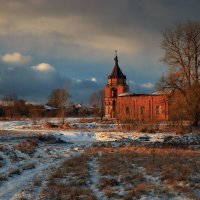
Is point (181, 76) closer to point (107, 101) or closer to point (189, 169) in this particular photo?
point (189, 169)

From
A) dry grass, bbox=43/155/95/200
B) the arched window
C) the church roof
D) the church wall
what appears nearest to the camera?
dry grass, bbox=43/155/95/200

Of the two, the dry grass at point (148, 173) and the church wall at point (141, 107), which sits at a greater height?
the church wall at point (141, 107)

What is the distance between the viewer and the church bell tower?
258ft

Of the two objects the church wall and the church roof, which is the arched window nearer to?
the church roof

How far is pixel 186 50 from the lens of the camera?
43156 millimetres

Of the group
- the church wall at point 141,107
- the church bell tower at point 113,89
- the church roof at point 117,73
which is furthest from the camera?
the church roof at point 117,73

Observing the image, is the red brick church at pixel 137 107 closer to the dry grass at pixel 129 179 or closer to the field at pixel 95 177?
the field at pixel 95 177

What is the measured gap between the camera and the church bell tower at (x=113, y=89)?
7850 centimetres

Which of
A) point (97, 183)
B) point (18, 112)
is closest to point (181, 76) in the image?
point (97, 183)

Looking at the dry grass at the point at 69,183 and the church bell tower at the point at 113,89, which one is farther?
the church bell tower at the point at 113,89

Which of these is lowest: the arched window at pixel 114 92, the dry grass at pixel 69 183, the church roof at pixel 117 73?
the dry grass at pixel 69 183

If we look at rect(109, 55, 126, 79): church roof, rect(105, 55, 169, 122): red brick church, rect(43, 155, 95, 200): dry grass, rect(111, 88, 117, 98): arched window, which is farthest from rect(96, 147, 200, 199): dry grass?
rect(109, 55, 126, 79): church roof

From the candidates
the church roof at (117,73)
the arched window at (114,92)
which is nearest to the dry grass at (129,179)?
the arched window at (114,92)

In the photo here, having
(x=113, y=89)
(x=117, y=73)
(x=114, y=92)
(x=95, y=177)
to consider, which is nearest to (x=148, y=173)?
(x=95, y=177)
